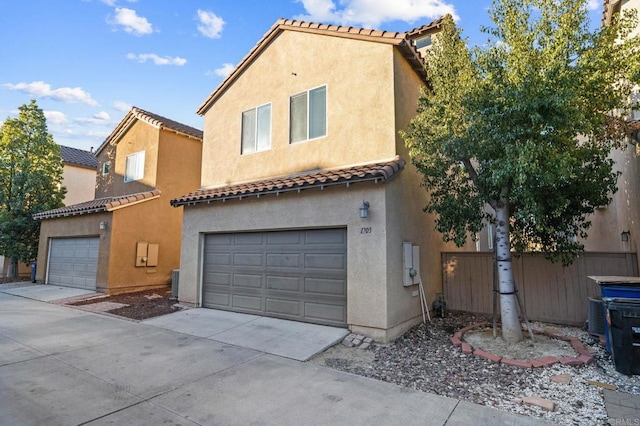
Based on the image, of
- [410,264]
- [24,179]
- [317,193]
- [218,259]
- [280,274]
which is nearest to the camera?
[410,264]

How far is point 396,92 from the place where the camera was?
7.80 metres

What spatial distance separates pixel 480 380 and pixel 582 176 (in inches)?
170

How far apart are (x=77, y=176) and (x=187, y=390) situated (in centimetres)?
2289

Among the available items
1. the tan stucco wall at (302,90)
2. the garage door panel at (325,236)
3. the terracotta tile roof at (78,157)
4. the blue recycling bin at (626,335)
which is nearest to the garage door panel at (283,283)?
the garage door panel at (325,236)

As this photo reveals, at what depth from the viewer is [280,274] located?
8453mm

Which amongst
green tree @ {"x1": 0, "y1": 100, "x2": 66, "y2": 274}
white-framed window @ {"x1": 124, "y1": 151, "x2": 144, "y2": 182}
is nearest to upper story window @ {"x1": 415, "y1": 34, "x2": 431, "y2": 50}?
white-framed window @ {"x1": 124, "y1": 151, "x2": 144, "y2": 182}

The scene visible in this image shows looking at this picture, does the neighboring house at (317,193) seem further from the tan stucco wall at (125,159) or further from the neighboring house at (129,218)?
the tan stucco wall at (125,159)

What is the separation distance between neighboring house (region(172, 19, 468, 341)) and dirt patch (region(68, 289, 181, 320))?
0.85 metres

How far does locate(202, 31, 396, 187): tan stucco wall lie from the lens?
7.89 meters

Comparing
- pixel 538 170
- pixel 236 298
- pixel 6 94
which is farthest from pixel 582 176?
pixel 6 94

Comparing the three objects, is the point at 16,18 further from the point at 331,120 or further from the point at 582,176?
the point at 582,176

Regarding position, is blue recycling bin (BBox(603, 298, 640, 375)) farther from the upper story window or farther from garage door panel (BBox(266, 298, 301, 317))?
the upper story window

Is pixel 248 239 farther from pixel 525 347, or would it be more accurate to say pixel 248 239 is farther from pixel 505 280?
pixel 525 347

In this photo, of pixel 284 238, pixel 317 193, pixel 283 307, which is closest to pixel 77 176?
pixel 284 238
